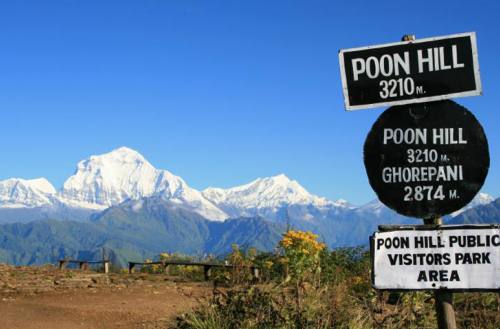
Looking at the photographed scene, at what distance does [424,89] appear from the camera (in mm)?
4820

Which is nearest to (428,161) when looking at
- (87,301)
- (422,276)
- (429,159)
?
(429,159)

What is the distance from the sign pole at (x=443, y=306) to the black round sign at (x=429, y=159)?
0.22 feet

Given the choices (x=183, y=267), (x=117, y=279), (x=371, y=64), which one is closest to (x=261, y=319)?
(x=371, y=64)

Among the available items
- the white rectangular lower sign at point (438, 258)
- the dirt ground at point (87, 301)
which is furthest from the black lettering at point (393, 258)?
the dirt ground at point (87, 301)

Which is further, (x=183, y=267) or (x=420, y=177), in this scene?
(x=183, y=267)

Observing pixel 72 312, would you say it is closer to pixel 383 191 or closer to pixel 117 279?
pixel 117 279

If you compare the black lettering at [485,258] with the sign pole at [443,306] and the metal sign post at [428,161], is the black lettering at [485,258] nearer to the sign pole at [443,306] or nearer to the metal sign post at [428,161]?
the metal sign post at [428,161]

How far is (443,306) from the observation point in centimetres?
483

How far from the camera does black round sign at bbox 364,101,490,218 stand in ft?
15.5

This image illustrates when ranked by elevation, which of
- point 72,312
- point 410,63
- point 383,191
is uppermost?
point 410,63

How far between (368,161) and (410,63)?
79 cm

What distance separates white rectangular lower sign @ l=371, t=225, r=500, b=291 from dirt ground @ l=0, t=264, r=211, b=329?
3.95 metres

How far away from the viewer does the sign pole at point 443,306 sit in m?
4.78

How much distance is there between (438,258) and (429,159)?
2.36 feet
